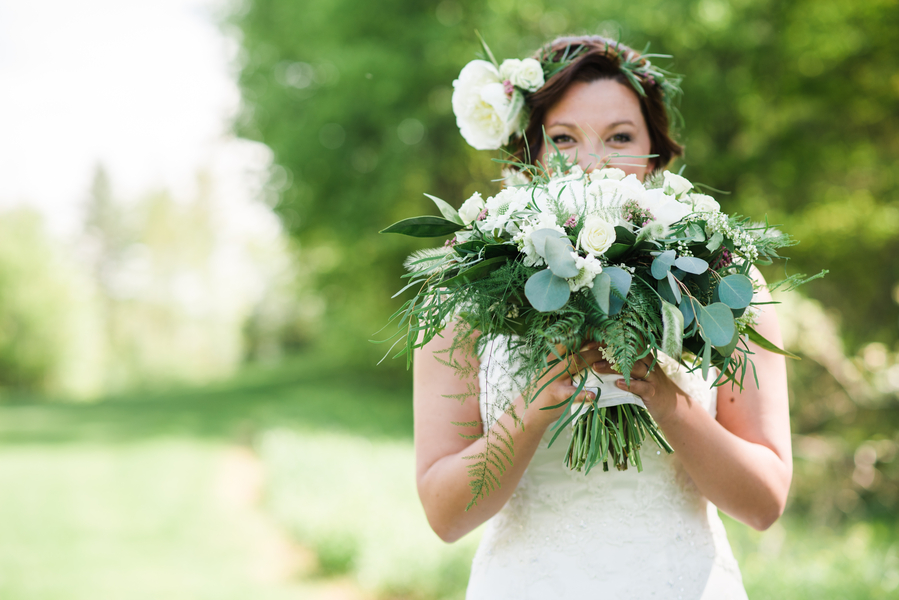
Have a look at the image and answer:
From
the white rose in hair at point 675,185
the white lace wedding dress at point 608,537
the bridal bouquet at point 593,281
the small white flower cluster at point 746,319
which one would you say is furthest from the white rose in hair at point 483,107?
the small white flower cluster at point 746,319

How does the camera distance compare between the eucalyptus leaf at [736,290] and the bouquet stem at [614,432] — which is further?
the bouquet stem at [614,432]

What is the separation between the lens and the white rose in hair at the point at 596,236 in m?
1.47

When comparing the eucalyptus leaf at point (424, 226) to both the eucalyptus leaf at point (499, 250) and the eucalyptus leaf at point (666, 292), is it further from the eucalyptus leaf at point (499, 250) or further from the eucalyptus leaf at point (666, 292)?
the eucalyptus leaf at point (666, 292)

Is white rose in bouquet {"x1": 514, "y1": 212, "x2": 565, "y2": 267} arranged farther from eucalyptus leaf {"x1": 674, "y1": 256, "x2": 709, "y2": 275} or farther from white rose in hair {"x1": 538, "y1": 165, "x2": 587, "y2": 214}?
eucalyptus leaf {"x1": 674, "y1": 256, "x2": 709, "y2": 275}

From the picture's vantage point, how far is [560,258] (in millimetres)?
1433

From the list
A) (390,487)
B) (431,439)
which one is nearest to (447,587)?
(390,487)

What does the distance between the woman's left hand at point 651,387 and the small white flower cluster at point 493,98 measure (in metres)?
Answer: 0.95

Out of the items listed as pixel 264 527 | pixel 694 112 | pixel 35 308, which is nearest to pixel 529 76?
pixel 264 527

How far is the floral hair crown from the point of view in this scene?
2.12 metres

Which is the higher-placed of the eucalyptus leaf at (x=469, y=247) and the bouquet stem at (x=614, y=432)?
the eucalyptus leaf at (x=469, y=247)

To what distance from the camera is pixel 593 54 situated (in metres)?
2.09

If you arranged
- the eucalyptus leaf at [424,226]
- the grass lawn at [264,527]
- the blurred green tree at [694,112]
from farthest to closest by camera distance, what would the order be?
the blurred green tree at [694,112] → the grass lawn at [264,527] → the eucalyptus leaf at [424,226]

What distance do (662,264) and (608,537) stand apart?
2.95 ft

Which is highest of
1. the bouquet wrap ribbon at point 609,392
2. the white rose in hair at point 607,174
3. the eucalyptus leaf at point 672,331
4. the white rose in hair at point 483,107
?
the white rose in hair at point 483,107
